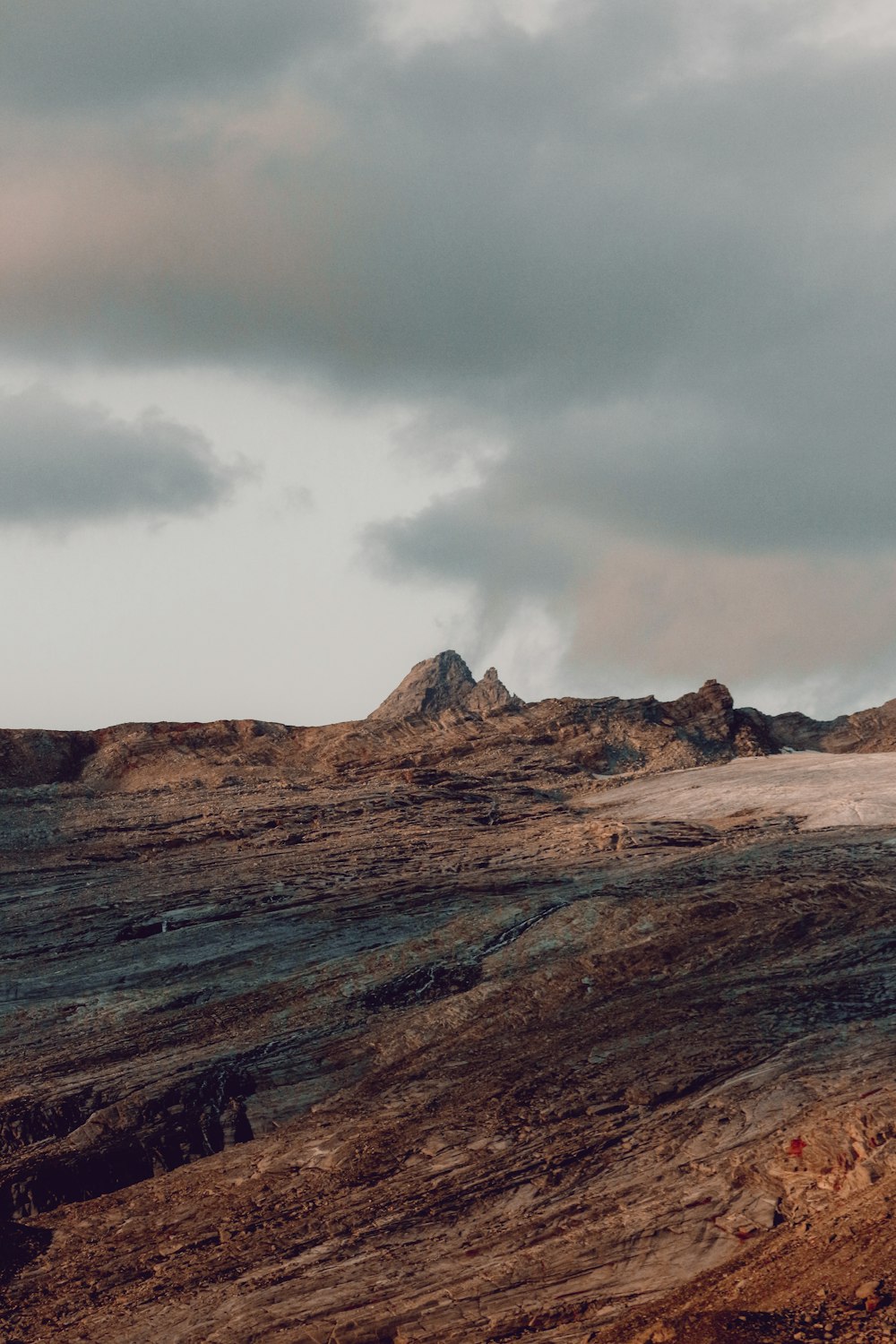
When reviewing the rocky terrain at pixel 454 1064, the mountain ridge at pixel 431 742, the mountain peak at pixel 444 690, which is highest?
the mountain peak at pixel 444 690

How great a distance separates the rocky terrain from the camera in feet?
72.1

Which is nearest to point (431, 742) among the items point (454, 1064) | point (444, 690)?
point (444, 690)

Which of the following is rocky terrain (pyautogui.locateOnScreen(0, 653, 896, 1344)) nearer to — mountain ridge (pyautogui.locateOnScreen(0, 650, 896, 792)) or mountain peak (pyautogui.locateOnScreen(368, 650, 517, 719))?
mountain ridge (pyautogui.locateOnScreen(0, 650, 896, 792))

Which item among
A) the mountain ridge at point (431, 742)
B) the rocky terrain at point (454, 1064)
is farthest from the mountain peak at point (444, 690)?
the rocky terrain at point (454, 1064)

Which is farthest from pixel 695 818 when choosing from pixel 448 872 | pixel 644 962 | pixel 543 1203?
pixel 543 1203

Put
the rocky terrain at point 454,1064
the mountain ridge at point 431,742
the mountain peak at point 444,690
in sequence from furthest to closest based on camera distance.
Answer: the mountain peak at point 444,690
the mountain ridge at point 431,742
the rocky terrain at point 454,1064

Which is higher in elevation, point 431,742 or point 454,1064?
point 431,742

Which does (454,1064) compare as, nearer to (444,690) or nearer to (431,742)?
(431,742)

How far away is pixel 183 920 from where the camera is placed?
134 ft

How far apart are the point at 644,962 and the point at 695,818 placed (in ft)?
49.1

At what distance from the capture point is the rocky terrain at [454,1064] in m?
22.0

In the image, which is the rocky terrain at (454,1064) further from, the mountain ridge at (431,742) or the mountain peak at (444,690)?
the mountain peak at (444,690)

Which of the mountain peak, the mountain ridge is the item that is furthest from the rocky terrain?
the mountain peak

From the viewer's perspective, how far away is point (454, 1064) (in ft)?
101
